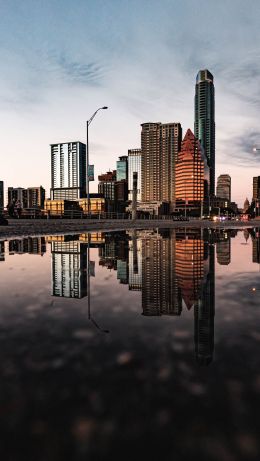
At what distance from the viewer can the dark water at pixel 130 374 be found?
2.31 m

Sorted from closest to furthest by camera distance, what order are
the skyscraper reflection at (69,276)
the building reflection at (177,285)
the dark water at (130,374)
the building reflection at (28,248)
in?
the dark water at (130,374), the building reflection at (177,285), the skyscraper reflection at (69,276), the building reflection at (28,248)

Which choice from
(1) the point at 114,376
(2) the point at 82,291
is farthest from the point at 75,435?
(2) the point at 82,291

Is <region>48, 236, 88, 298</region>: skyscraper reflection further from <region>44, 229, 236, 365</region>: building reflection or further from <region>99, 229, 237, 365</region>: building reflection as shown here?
<region>99, 229, 237, 365</region>: building reflection

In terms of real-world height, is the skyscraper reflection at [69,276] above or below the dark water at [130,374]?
above

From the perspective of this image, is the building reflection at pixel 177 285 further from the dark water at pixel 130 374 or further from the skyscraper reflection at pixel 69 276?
the skyscraper reflection at pixel 69 276

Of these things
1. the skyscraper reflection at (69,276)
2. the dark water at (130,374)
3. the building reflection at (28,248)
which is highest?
the building reflection at (28,248)

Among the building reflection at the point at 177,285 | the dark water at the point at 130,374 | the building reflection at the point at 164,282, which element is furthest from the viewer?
the building reflection at the point at 164,282

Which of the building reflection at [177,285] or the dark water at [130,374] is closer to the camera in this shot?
the dark water at [130,374]

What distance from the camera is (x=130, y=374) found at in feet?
10.9

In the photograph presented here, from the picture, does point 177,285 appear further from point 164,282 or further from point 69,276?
point 69,276

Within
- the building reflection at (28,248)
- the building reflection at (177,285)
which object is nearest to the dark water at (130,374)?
the building reflection at (177,285)

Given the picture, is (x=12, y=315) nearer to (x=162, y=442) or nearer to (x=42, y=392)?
(x=42, y=392)

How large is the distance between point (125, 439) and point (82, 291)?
5018 mm

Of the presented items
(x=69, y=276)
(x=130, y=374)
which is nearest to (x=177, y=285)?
(x=69, y=276)
